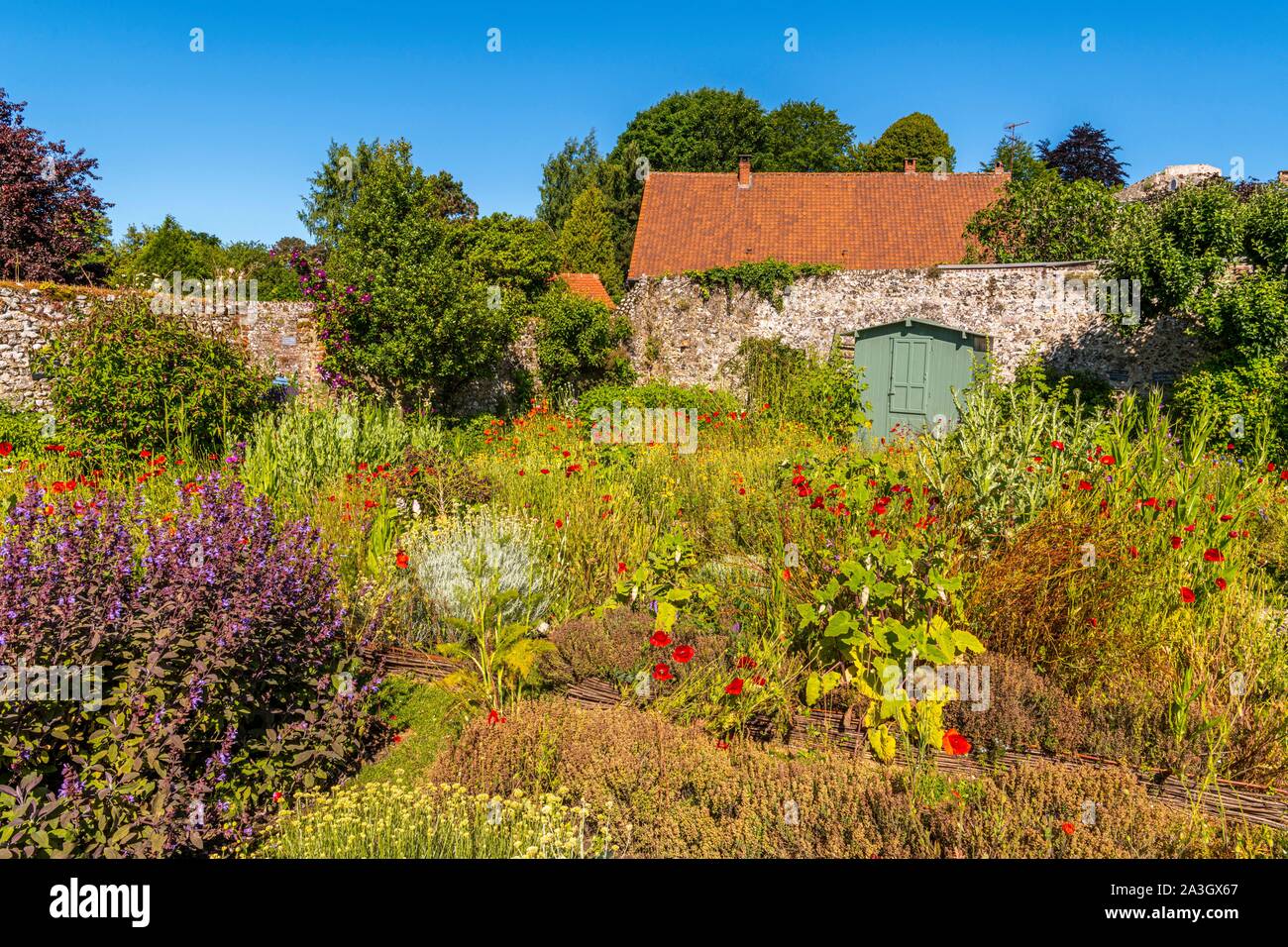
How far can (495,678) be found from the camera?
3.90 m

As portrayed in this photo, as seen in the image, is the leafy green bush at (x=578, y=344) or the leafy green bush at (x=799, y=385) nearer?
the leafy green bush at (x=799, y=385)

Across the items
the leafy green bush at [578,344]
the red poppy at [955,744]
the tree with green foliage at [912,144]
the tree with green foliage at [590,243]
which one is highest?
the tree with green foliage at [912,144]

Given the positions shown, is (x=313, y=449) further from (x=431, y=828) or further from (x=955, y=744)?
(x=955, y=744)

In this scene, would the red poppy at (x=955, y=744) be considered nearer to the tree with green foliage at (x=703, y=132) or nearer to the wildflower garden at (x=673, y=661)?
the wildflower garden at (x=673, y=661)

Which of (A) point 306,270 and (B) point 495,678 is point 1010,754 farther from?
(A) point 306,270

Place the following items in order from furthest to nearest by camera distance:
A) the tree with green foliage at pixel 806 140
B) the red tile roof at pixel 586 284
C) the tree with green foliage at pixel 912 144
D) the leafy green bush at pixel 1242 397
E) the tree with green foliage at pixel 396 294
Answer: the tree with green foliage at pixel 806 140
the tree with green foliage at pixel 912 144
the red tile roof at pixel 586 284
the tree with green foliage at pixel 396 294
the leafy green bush at pixel 1242 397

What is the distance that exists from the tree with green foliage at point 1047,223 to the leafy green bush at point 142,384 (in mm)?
11905

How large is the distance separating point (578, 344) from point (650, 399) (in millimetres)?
1893

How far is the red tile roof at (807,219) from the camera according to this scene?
17812mm

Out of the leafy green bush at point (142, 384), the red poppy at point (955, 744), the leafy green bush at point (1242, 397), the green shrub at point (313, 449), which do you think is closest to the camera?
the red poppy at point (955, 744)

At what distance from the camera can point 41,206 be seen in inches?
504

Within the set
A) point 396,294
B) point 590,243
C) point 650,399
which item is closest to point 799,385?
point 650,399

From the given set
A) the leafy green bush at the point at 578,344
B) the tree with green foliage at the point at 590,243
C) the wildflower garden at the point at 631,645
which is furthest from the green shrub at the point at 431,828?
the tree with green foliage at the point at 590,243

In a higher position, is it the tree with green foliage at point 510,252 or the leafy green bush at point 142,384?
the tree with green foliage at point 510,252
